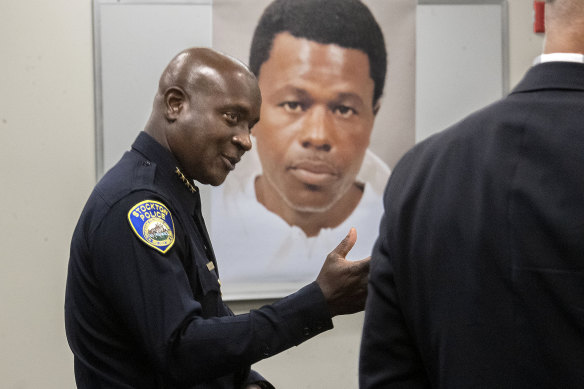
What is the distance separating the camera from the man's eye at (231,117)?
4.76ft

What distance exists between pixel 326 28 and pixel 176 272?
64.1 inches

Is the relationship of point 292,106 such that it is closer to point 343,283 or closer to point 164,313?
point 343,283

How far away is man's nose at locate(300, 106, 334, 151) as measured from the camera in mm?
2600

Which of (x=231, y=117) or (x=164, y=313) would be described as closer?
(x=164, y=313)

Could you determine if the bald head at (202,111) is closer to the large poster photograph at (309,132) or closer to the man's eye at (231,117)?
the man's eye at (231,117)

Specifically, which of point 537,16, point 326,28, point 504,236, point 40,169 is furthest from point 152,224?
point 537,16

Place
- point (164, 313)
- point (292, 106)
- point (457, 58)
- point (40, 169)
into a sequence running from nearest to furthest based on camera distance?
1. point (164, 313)
2. point (40, 169)
3. point (292, 106)
4. point (457, 58)

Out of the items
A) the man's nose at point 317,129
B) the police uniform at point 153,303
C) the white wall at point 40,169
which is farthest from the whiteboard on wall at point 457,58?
the police uniform at point 153,303

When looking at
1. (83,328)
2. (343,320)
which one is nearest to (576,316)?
(83,328)

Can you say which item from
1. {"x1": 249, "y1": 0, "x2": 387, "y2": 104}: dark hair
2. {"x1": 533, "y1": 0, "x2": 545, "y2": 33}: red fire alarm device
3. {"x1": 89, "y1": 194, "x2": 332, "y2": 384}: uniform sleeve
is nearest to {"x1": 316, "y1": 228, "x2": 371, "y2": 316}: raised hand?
{"x1": 89, "y1": 194, "x2": 332, "y2": 384}: uniform sleeve

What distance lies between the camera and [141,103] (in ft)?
8.09

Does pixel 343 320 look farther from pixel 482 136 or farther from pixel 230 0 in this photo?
pixel 482 136

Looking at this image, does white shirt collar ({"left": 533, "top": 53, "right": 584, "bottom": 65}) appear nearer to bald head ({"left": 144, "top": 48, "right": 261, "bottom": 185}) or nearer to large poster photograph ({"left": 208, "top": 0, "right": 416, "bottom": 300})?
bald head ({"left": 144, "top": 48, "right": 261, "bottom": 185})

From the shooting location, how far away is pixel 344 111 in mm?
2631
